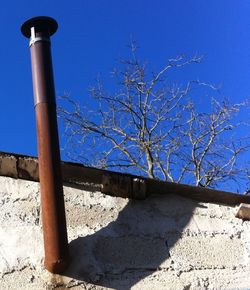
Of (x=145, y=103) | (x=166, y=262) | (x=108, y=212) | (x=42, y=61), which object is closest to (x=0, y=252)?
(x=108, y=212)

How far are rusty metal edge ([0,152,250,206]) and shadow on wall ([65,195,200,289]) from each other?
0.05 meters

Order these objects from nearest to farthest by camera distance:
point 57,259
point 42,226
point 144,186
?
point 57,259
point 42,226
point 144,186

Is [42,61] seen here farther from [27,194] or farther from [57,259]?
[57,259]

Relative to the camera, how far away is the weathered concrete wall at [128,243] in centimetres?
235

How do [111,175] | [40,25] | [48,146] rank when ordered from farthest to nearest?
[111,175] → [40,25] → [48,146]

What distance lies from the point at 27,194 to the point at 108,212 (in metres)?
0.41

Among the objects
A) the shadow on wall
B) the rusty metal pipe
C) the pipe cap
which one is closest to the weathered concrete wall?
the shadow on wall

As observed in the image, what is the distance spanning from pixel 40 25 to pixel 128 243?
3.84 ft

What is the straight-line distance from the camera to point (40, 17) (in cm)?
270

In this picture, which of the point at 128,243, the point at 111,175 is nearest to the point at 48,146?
the point at 111,175

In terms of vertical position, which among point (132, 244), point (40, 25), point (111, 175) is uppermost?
point (40, 25)

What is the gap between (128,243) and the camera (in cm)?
258

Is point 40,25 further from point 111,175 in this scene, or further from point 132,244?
point 132,244

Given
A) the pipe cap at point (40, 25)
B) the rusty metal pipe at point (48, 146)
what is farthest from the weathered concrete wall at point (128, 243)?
the pipe cap at point (40, 25)
